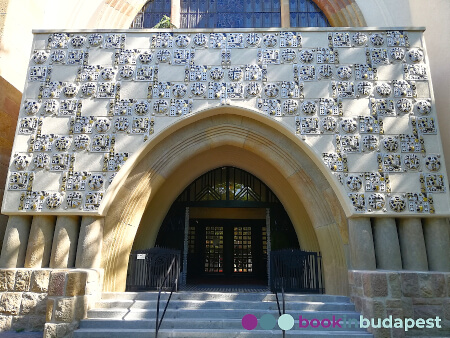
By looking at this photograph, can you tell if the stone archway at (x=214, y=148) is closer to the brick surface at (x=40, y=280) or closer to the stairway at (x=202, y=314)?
the stairway at (x=202, y=314)

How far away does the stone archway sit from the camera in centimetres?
710

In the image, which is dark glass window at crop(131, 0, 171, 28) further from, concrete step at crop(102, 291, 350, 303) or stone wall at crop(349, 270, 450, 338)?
stone wall at crop(349, 270, 450, 338)

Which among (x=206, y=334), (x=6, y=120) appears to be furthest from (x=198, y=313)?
(x=6, y=120)

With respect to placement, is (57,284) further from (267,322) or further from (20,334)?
(267,322)

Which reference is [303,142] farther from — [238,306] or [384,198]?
[238,306]

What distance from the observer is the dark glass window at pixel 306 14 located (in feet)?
34.2

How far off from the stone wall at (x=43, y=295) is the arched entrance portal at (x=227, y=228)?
11.4 feet

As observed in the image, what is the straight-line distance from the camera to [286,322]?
552 cm

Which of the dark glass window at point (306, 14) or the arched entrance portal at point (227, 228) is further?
the dark glass window at point (306, 14)

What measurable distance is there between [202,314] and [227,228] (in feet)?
21.5

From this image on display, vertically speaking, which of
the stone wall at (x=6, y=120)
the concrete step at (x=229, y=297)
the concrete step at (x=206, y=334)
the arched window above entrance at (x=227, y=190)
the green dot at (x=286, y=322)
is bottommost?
the concrete step at (x=206, y=334)

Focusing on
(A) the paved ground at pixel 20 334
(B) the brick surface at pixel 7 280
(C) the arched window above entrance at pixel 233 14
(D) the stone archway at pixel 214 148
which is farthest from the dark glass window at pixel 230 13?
(A) the paved ground at pixel 20 334

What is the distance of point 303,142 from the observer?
7133mm

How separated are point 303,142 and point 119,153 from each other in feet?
13.0
